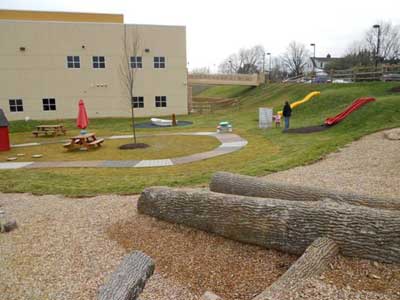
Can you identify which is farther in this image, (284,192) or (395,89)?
(395,89)

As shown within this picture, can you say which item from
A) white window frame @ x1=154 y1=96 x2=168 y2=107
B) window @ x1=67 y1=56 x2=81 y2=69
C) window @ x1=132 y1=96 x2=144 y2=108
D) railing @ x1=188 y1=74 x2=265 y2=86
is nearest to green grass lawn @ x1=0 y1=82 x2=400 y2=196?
window @ x1=67 y1=56 x2=81 y2=69

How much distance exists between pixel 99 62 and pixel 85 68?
1.27m

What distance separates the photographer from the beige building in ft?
83.2

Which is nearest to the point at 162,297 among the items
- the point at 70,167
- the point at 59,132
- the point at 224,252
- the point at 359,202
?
the point at 224,252

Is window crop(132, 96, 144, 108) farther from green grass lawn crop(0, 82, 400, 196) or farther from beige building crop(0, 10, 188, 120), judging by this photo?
green grass lawn crop(0, 82, 400, 196)

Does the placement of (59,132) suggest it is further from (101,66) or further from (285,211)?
(285,211)

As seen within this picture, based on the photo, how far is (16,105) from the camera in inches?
1016

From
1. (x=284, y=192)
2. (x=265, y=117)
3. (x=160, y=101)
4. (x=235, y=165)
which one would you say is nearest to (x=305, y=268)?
(x=284, y=192)

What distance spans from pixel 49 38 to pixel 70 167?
19792mm

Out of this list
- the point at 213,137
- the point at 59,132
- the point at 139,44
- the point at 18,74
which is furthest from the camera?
the point at 139,44

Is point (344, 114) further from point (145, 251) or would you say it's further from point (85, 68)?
point (85, 68)

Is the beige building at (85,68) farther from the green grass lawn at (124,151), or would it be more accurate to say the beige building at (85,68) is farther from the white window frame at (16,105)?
the green grass lawn at (124,151)

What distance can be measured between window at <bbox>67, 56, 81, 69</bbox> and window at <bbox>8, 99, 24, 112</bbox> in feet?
16.3

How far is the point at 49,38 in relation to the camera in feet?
84.2
